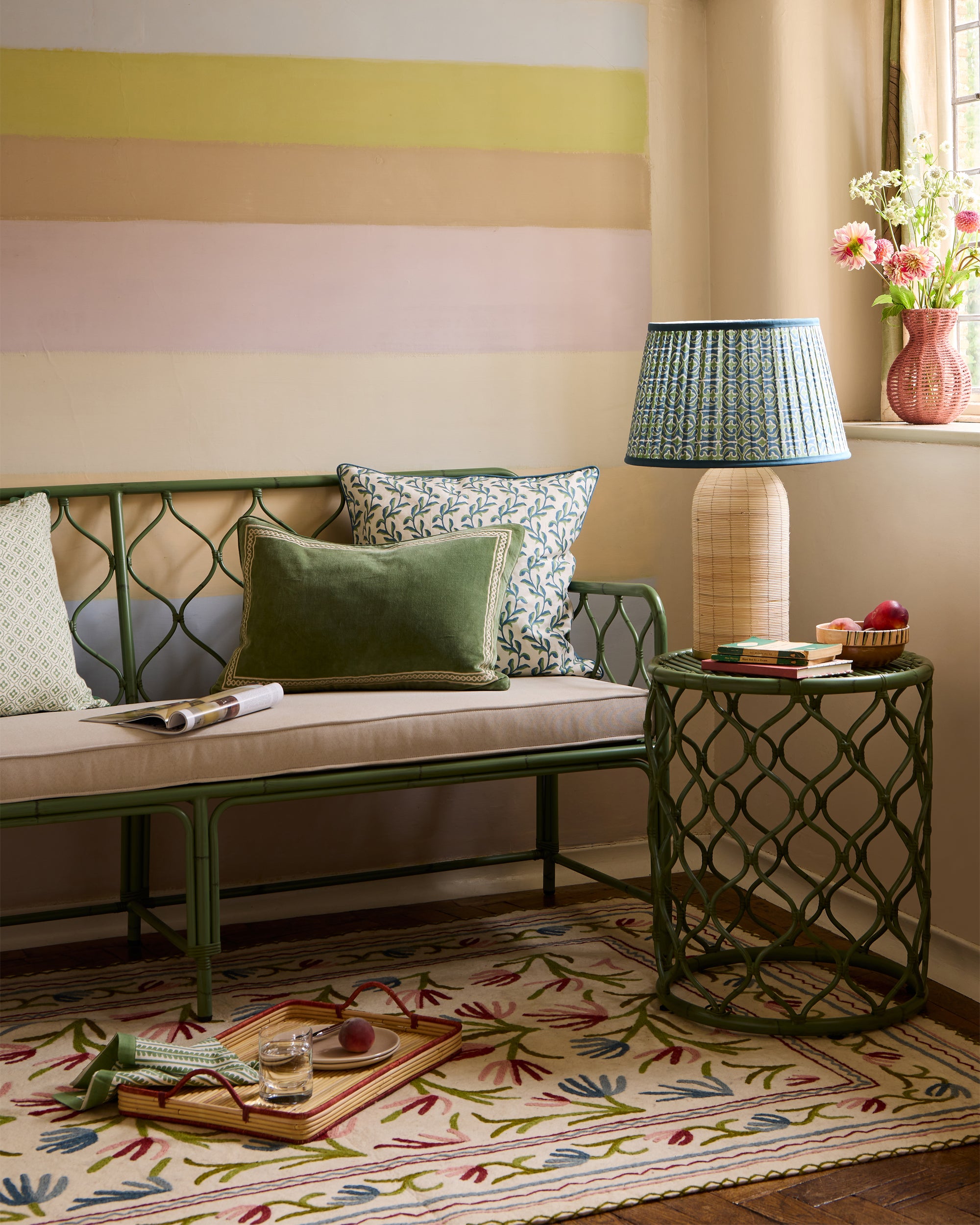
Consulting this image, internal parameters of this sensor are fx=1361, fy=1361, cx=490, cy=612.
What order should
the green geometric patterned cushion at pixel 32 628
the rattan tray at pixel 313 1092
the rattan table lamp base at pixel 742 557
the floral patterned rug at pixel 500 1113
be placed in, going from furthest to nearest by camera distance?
the green geometric patterned cushion at pixel 32 628 → the rattan table lamp base at pixel 742 557 → the rattan tray at pixel 313 1092 → the floral patterned rug at pixel 500 1113

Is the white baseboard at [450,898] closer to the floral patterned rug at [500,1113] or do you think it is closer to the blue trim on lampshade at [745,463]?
the floral patterned rug at [500,1113]

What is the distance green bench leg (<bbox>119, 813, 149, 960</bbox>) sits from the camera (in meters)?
2.84

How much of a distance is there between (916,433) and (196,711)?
1.47m

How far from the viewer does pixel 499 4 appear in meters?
3.11

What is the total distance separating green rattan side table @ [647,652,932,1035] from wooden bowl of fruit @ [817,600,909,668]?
4 centimetres

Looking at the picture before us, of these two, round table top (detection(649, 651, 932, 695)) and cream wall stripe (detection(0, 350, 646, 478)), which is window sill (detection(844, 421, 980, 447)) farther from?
cream wall stripe (detection(0, 350, 646, 478))

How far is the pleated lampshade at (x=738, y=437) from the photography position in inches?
92.8

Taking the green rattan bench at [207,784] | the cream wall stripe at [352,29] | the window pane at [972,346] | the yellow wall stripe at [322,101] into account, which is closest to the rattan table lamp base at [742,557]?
the green rattan bench at [207,784]

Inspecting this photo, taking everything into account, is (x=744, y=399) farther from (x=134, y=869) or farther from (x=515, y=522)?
(x=134, y=869)

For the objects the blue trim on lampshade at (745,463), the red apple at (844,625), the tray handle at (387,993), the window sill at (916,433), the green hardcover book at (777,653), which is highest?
the window sill at (916,433)

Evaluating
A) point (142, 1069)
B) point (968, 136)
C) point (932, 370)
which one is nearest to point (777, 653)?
point (932, 370)

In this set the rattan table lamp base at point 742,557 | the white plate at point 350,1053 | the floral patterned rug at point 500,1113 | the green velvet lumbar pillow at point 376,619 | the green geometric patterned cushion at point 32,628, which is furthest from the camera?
the green velvet lumbar pillow at point 376,619

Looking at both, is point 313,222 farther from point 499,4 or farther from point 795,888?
point 795,888

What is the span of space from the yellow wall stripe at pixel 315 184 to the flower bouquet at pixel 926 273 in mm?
669
